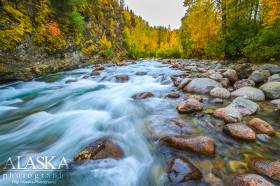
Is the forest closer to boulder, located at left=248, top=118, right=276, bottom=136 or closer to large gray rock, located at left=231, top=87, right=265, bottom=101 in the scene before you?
large gray rock, located at left=231, top=87, right=265, bottom=101

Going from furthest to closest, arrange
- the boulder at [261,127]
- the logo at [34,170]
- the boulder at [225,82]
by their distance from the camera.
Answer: the boulder at [225,82] < the boulder at [261,127] < the logo at [34,170]

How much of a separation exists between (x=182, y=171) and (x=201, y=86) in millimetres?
3923

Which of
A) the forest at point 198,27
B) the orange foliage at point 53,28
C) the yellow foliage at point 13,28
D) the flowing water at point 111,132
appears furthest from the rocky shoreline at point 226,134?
the orange foliage at point 53,28

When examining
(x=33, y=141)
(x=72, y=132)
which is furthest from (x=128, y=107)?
(x=33, y=141)

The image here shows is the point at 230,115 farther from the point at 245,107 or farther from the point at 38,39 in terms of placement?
the point at 38,39

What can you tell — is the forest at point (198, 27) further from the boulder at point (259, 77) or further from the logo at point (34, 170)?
the logo at point (34, 170)

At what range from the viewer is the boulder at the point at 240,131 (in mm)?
2828

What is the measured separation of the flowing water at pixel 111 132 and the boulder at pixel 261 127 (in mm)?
→ 157

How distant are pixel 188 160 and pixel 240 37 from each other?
11.0 m

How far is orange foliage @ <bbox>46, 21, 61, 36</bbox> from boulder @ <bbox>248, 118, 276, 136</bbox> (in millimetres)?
11003

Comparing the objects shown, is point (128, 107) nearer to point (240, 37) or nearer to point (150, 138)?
point (150, 138)

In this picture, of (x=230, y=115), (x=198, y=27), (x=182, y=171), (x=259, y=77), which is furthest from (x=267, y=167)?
(x=198, y=27)

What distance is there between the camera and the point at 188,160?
7.93ft

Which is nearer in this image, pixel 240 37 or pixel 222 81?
pixel 222 81
